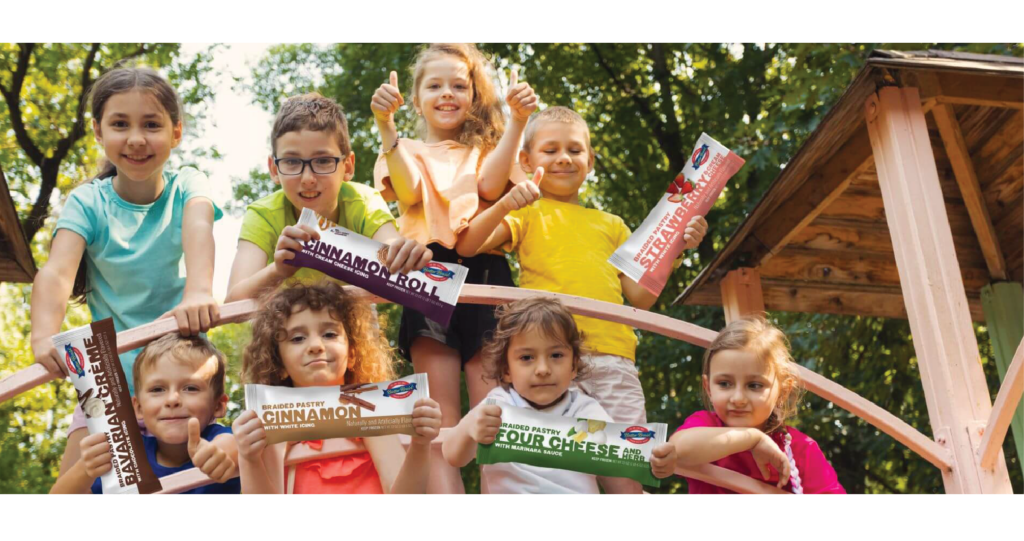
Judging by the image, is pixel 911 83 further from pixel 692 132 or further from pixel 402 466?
pixel 692 132

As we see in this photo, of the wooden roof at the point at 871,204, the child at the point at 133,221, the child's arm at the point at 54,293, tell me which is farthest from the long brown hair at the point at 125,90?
the wooden roof at the point at 871,204

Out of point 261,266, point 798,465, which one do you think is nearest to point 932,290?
point 798,465

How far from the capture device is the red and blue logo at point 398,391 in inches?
105

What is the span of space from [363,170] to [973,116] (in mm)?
7451

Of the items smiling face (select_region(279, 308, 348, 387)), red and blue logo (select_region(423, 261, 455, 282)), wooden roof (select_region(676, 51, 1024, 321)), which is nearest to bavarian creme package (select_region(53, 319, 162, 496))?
smiling face (select_region(279, 308, 348, 387))

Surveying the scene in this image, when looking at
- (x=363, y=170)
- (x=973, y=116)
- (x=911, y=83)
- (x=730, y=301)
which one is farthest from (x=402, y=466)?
(x=363, y=170)

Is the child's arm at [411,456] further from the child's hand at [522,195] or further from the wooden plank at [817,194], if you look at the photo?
the wooden plank at [817,194]

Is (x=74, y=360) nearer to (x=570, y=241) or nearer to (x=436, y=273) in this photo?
(x=436, y=273)

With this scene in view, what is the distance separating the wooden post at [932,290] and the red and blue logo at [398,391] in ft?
6.48

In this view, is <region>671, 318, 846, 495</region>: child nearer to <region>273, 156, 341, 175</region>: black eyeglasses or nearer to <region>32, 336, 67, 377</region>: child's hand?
<region>273, 156, 341, 175</region>: black eyeglasses

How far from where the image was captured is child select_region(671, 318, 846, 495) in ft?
10.1

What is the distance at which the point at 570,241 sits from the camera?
3994 mm

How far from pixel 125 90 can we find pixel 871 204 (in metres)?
3.94

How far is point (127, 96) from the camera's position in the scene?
338 centimetres
